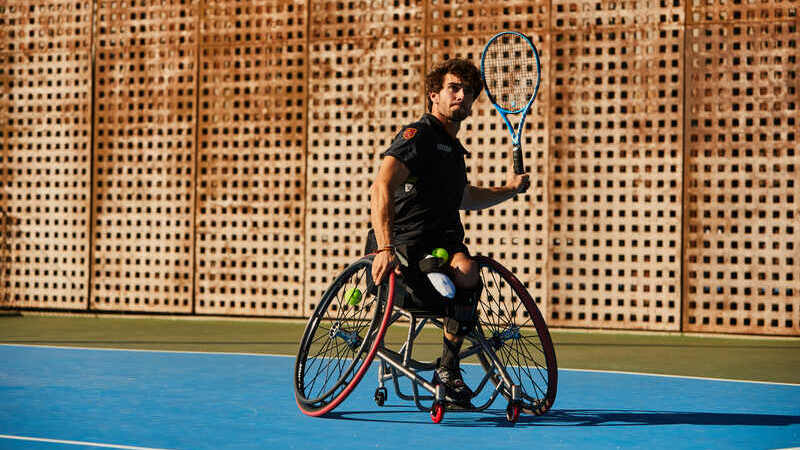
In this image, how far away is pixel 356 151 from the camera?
411 inches

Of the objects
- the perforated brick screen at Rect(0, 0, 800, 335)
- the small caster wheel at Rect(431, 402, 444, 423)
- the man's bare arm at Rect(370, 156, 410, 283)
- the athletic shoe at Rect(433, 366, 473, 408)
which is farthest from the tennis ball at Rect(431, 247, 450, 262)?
the perforated brick screen at Rect(0, 0, 800, 335)

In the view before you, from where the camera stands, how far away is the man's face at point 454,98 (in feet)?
16.9

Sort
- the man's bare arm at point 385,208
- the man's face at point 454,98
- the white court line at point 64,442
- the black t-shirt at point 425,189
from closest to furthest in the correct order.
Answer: the white court line at point 64,442 < the man's bare arm at point 385,208 < the black t-shirt at point 425,189 < the man's face at point 454,98

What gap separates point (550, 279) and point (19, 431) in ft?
19.9

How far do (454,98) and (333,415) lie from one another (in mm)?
1588

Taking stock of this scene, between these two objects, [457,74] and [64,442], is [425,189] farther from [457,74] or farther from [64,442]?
[64,442]

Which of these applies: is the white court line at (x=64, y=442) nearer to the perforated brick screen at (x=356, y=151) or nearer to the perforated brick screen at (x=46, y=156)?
the perforated brick screen at (x=356, y=151)

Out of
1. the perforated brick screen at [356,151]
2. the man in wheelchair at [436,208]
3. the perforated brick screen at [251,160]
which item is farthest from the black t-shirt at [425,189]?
the perforated brick screen at [251,160]

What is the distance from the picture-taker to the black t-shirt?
497 centimetres

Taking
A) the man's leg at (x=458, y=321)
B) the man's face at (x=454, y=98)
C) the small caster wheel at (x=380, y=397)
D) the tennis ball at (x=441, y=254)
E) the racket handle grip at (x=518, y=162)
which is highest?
the man's face at (x=454, y=98)

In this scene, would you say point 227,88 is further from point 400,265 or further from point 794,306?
point 400,265

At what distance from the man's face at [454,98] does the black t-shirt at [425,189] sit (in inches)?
4.9

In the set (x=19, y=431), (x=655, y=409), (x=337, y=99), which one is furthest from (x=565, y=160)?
(x=19, y=431)

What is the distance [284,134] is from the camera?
421 inches
